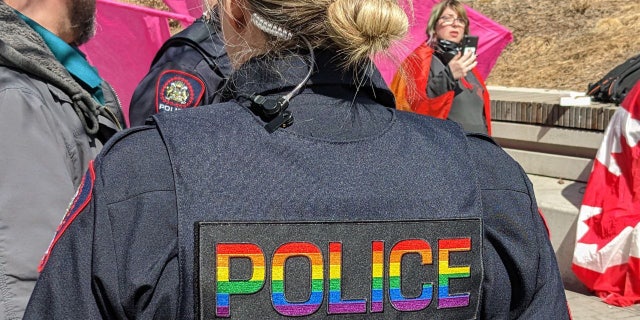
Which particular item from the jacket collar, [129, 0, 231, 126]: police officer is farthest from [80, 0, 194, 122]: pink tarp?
the jacket collar

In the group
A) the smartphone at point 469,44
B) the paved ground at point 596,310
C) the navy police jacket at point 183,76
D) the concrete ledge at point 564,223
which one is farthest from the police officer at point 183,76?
the concrete ledge at point 564,223

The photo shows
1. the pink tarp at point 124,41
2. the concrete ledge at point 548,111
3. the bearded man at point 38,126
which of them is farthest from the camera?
the concrete ledge at point 548,111

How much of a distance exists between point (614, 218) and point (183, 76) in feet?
11.4

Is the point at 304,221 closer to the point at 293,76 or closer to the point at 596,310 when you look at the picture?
the point at 293,76

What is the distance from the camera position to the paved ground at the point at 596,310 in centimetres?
544

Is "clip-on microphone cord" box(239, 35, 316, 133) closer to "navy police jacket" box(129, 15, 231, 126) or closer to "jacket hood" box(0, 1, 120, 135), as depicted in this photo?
"jacket hood" box(0, 1, 120, 135)

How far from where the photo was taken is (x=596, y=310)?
220 inches

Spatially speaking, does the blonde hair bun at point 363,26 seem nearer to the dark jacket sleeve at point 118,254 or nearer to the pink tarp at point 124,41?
the dark jacket sleeve at point 118,254

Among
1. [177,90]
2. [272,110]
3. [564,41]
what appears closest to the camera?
[272,110]

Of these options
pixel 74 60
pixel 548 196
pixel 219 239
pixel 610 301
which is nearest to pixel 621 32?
pixel 548 196

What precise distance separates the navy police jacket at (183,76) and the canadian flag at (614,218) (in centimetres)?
334

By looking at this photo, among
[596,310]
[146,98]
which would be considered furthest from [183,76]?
[596,310]

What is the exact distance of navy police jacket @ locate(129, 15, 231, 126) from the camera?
3.44 meters

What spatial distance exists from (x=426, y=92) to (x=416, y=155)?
3.97 m
